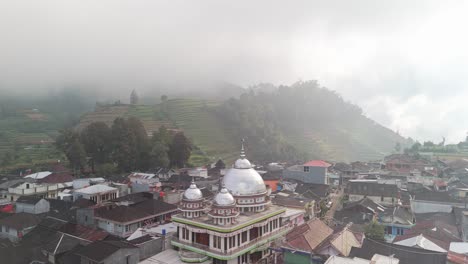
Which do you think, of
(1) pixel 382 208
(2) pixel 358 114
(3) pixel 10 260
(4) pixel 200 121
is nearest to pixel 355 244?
(1) pixel 382 208

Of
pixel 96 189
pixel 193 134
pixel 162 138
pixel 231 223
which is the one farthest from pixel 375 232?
pixel 193 134

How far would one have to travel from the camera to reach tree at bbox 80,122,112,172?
5507 cm

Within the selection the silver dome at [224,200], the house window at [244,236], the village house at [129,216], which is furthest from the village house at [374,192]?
the silver dome at [224,200]

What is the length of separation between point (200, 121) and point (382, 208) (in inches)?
2045

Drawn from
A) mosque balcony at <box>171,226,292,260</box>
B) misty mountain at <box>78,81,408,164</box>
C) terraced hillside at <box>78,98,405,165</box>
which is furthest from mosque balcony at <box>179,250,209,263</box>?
→ misty mountain at <box>78,81,408,164</box>

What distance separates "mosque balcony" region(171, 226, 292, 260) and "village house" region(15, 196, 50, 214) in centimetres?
1783

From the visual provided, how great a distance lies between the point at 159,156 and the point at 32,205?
21013 mm

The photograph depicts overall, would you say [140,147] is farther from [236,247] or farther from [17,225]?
[236,247]

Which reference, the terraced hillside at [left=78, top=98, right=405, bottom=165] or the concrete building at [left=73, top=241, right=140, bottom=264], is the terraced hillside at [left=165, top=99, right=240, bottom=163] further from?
the concrete building at [left=73, top=241, right=140, bottom=264]

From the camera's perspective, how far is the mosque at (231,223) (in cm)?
2281

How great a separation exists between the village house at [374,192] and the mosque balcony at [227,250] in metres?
19.2

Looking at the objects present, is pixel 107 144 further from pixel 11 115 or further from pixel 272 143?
pixel 11 115

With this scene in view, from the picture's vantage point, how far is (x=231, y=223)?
23.3 m

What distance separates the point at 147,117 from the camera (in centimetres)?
8162
